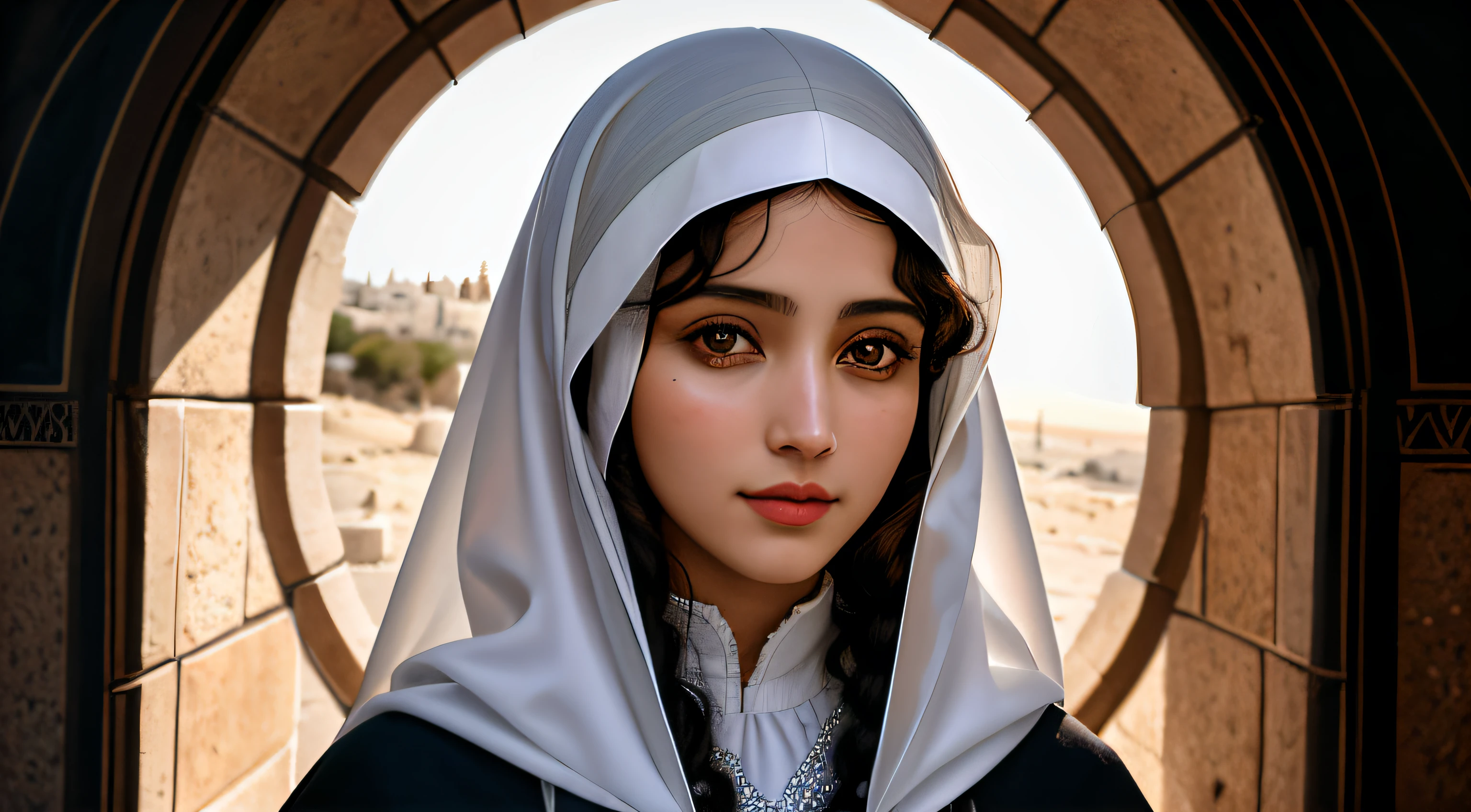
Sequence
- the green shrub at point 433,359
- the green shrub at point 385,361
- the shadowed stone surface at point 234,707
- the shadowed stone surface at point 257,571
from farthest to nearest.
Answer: the green shrub at point 433,359, the green shrub at point 385,361, the shadowed stone surface at point 257,571, the shadowed stone surface at point 234,707

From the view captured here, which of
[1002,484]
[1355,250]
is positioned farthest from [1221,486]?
[1002,484]

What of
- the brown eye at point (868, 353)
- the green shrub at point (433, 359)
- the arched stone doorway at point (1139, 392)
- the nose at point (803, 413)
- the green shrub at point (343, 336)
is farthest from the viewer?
the green shrub at point (433, 359)

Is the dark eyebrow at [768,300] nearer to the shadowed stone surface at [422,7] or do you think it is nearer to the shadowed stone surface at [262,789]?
the shadowed stone surface at [422,7]

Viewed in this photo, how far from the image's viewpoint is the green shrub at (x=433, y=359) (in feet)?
64.1

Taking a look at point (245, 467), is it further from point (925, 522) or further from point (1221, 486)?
point (1221, 486)

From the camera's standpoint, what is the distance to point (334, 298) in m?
2.59

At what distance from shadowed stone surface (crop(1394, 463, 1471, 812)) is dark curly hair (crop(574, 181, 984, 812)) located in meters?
1.31

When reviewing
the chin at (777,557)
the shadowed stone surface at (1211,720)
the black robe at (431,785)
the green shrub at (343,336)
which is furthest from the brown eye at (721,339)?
the green shrub at (343,336)

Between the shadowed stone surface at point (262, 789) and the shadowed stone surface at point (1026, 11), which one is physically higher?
the shadowed stone surface at point (1026, 11)

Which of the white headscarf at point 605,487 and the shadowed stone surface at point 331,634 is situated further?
the shadowed stone surface at point 331,634

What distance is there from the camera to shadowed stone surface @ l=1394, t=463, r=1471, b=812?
1.75 m

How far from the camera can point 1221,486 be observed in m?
2.17

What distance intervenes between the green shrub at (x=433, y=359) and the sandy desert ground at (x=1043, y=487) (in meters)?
1.23

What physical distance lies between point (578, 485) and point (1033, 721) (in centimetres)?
78
